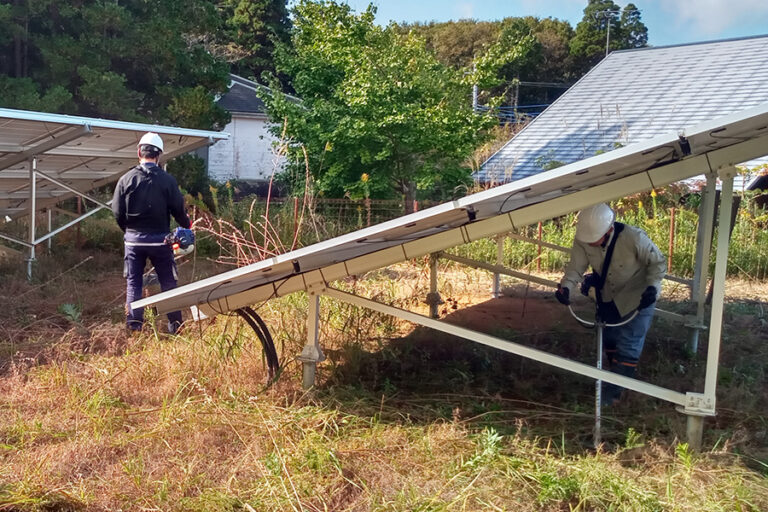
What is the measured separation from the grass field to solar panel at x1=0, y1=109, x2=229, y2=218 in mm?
1850

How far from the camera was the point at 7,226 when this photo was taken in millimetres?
11273

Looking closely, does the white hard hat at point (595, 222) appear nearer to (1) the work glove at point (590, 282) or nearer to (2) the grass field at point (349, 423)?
(1) the work glove at point (590, 282)

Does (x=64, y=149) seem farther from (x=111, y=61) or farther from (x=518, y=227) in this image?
(x=111, y=61)

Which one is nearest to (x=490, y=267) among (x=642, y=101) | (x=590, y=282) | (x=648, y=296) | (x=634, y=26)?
(x=590, y=282)

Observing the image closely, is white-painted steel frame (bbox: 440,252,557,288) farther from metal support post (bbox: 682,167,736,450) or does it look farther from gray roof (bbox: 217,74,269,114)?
gray roof (bbox: 217,74,269,114)

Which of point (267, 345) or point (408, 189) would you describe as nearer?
point (267, 345)

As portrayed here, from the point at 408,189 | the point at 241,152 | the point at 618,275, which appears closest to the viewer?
the point at 618,275

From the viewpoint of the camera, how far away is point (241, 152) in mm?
27453

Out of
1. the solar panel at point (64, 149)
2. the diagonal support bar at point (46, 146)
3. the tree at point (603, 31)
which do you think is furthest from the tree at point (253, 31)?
the diagonal support bar at point (46, 146)

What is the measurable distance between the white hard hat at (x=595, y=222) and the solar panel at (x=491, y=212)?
1.19ft

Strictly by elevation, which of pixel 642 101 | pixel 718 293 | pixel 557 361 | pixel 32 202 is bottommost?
pixel 557 361

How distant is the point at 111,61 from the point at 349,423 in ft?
47.0

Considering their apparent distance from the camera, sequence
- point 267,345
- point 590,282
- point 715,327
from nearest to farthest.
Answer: point 715,327 < point 267,345 < point 590,282

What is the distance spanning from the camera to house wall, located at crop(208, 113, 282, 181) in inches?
1077
